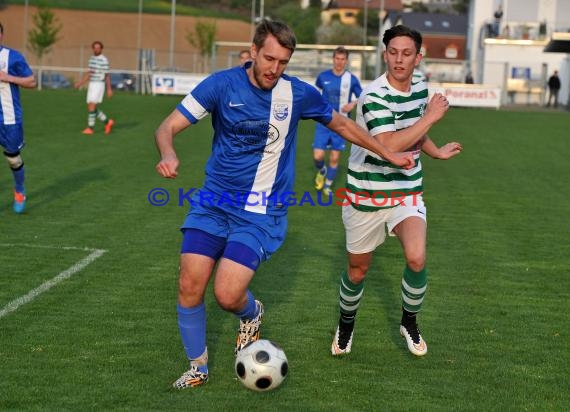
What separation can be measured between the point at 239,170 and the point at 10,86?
6.78 m

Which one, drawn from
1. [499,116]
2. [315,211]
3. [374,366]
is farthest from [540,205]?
[499,116]

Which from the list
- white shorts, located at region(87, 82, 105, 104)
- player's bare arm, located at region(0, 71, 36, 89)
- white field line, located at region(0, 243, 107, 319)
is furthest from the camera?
white shorts, located at region(87, 82, 105, 104)

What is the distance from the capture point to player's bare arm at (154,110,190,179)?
17.1 feet

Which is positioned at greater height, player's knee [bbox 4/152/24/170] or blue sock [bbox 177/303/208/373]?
player's knee [bbox 4/152/24/170]

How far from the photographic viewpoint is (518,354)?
6.77 metres

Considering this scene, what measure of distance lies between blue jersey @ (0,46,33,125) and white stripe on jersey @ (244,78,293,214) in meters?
6.75

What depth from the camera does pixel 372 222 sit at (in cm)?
653

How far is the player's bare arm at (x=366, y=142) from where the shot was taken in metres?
6.00

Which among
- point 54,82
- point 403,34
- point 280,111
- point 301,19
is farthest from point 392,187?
point 301,19

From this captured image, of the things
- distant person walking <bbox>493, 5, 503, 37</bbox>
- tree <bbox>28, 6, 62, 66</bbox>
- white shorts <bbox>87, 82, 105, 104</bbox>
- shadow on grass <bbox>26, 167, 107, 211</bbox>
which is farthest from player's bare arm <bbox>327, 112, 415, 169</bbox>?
distant person walking <bbox>493, 5, 503, 37</bbox>

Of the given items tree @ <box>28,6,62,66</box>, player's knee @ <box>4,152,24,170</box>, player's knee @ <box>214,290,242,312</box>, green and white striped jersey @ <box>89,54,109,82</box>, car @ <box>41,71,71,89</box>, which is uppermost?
tree @ <box>28,6,62,66</box>

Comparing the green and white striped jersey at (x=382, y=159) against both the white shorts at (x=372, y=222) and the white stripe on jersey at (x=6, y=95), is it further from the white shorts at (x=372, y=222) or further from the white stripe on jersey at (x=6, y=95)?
the white stripe on jersey at (x=6, y=95)

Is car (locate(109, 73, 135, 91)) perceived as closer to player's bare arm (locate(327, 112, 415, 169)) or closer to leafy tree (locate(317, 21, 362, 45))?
leafy tree (locate(317, 21, 362, 45))

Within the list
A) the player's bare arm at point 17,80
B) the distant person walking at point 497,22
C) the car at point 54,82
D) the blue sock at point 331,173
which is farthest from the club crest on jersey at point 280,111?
the distant person walking at point 497,22
